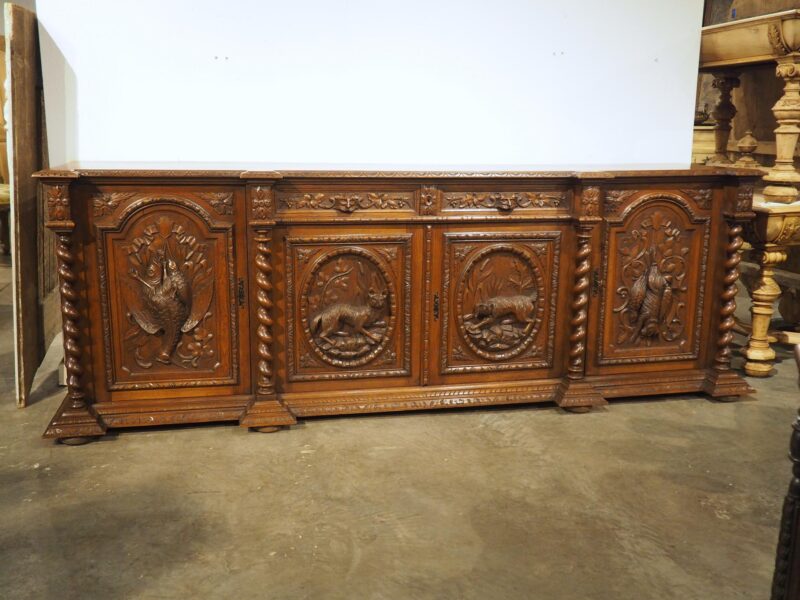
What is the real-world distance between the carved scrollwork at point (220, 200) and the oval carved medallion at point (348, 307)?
0.41 meters

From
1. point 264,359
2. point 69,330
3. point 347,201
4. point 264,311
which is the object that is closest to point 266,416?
point 264,359

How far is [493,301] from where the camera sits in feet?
11.3

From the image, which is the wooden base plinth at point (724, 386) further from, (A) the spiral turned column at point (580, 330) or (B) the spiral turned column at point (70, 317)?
(B) the spiral turned column at point (70, 317)

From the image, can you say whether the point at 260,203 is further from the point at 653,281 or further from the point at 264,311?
the point at 653,281

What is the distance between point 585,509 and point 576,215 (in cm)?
129

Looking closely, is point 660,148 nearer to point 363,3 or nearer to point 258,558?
point 363,3

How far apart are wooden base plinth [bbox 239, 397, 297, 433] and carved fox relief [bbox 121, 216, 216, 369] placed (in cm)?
27

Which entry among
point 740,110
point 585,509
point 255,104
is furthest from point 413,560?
point 740,110

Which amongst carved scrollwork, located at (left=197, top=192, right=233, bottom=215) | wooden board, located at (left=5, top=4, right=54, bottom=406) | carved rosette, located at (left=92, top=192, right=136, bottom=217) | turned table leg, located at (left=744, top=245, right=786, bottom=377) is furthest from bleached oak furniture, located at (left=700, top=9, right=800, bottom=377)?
wooden board, located at (left=5, top=4, right=54, bottom=406)

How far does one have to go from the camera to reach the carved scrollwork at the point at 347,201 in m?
3.21

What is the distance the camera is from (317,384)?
3.39 m

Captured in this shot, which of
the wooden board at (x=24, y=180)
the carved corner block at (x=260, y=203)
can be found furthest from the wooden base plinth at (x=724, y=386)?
the wooden board at (x=24, y=180)

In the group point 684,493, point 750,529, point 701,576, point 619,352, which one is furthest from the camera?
point 619,352

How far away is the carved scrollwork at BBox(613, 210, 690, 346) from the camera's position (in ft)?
11.6
